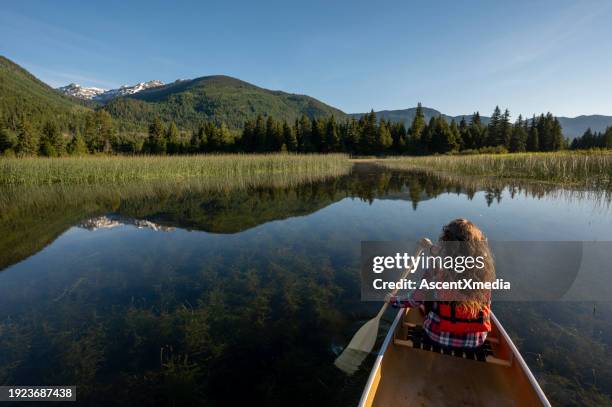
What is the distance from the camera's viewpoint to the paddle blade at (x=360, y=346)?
329 cm

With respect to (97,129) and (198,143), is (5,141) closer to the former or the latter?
(97,129)

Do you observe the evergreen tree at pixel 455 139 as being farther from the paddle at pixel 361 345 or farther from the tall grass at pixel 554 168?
the paddle at pixel 361 345

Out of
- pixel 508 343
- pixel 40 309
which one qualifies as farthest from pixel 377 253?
pixel 40 309

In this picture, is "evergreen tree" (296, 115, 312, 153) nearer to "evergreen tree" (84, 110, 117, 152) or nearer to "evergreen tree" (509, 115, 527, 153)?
"evergreen tree" (509, 115, 527, 153)

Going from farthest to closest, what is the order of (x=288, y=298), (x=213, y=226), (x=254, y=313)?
(x=213, y=226), (x=288, y=298), (x=254, y=313)

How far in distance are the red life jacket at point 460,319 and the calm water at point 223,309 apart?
960 mm

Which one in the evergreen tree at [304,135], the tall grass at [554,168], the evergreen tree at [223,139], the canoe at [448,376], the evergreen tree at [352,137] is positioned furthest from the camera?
the evergreen tree at [223,139]

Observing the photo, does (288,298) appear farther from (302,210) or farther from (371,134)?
(371,134)

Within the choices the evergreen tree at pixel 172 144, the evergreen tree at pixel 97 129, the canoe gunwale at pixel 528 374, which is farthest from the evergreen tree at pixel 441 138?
the evergreen tree at pixel 97 129

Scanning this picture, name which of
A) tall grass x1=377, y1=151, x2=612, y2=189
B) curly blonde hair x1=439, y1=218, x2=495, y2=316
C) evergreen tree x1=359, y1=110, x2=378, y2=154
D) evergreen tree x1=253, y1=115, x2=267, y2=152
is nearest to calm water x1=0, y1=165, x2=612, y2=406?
curly blonde hair x1=439, y1=218, x2=495, y2=316

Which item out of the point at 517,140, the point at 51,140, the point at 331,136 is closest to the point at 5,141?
the point at 51,140

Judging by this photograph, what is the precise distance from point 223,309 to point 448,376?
2990mm

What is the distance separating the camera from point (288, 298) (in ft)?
15.4

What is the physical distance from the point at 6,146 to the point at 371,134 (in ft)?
203
